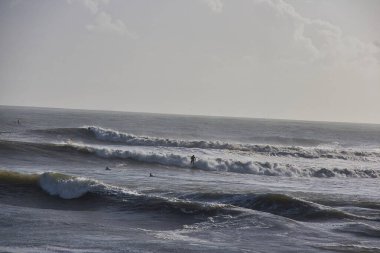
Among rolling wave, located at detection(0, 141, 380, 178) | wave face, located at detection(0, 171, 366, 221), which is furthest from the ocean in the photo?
rolling wave, located at detection(0, 141, 380, 178)

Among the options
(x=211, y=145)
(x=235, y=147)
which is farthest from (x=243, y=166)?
(x=211, y=145)

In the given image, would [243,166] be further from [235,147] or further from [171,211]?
[171,211]

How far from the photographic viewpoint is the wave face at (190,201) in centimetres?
1991

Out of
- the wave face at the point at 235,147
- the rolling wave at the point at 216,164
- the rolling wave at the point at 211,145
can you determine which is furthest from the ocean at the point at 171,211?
the rolling wave at the point at 211,145

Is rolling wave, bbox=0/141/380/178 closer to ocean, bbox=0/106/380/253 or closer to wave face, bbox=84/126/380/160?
ocean, bbox=0/106/380/253

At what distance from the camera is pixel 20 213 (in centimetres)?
1811

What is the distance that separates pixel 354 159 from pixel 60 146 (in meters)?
29.4

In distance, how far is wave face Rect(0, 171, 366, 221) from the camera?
19.9m

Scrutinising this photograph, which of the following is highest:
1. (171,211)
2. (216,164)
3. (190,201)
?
(190,201)

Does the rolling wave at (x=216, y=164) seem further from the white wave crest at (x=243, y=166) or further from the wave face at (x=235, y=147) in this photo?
the wave face at (x=235, y=147)

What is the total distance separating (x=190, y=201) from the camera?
20.9m

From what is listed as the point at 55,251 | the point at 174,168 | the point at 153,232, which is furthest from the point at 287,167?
the point at 55,251

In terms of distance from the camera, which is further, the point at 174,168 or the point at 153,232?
the point at 174,168

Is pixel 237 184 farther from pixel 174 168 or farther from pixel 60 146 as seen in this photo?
pixel 60 146
